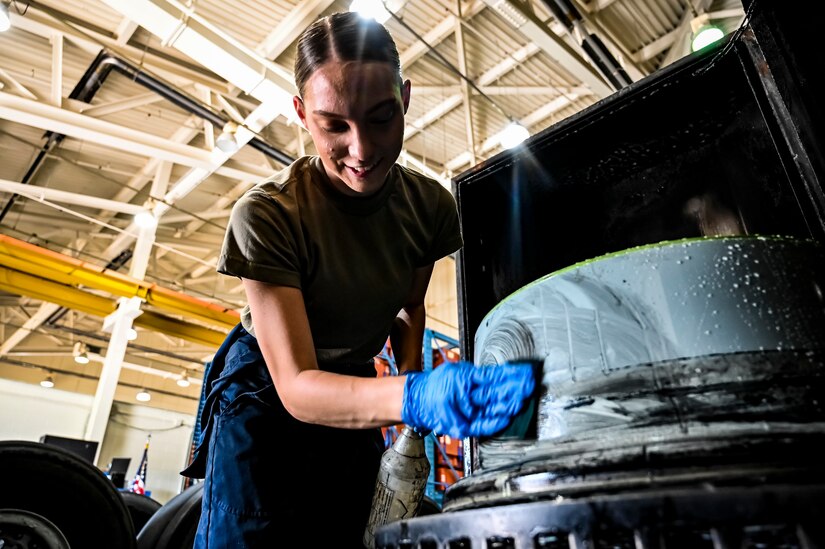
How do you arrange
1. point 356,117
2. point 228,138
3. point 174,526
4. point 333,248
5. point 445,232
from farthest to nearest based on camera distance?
point 228,138 < point 174,526 < point 445,232 < point 333,248 < point 356,117

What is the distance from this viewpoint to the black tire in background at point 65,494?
2035 mm

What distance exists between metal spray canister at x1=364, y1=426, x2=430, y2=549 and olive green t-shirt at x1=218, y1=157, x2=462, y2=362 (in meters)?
0.27

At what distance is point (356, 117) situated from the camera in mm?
1078

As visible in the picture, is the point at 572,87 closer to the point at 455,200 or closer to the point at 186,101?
the point at 186,101

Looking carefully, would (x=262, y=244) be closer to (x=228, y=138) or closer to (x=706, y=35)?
(x=706, y=35)

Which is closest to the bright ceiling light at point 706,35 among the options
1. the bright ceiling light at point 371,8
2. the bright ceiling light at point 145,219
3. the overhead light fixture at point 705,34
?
the overhead light fixture at point 705,34

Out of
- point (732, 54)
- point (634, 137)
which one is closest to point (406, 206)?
point (634, 137)

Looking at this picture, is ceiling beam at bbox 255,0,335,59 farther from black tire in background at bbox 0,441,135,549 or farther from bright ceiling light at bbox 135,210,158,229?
black tire in background at bbox 0,441,135,549

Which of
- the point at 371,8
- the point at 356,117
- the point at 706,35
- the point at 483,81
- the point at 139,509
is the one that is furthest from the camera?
the point at 483,81

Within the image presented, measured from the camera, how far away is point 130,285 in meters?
6.97

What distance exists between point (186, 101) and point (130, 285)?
265 cm

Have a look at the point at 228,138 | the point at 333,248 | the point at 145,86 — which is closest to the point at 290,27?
the point at 228,138

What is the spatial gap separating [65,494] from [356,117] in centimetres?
200

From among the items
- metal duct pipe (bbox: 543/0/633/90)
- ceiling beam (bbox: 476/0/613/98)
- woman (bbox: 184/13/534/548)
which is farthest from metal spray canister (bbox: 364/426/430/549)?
metal duct pipe (bbox: 543/0/633/90)
